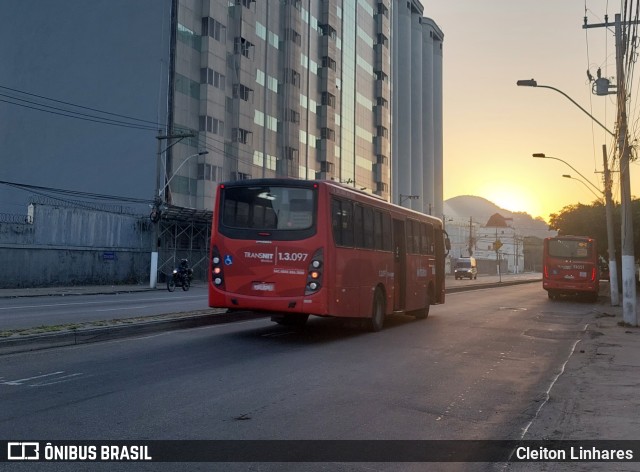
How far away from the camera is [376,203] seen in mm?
14586

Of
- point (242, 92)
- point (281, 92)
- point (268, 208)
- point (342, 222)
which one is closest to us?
point (268, 208)

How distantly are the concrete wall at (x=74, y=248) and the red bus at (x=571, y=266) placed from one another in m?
24.8

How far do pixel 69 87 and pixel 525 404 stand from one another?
49686 mm

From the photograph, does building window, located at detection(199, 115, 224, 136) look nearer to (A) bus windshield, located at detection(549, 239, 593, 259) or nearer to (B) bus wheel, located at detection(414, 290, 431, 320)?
(A) bus windshield, located at detection(549, 239, 593, 259)

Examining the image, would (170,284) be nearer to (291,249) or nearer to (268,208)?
(268,208)

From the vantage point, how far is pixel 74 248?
3484 cm

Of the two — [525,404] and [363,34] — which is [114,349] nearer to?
[525,404]

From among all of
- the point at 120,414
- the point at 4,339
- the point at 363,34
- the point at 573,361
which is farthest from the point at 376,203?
the point at 363,34

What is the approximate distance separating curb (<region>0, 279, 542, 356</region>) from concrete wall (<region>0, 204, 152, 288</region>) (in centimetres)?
2031

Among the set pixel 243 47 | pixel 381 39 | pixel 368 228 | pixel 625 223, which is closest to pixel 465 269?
pixel 243 47

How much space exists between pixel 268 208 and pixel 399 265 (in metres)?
5.07

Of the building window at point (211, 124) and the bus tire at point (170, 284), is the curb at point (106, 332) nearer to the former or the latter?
the bus tire at point (170, 284)

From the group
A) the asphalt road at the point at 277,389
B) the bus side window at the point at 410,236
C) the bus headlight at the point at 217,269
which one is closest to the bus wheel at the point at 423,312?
the bus side window at the point at 410,236

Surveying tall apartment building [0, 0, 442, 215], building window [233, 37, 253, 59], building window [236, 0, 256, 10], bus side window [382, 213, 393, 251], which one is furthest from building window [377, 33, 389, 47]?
bus side window [382, 213, 393, 251]
